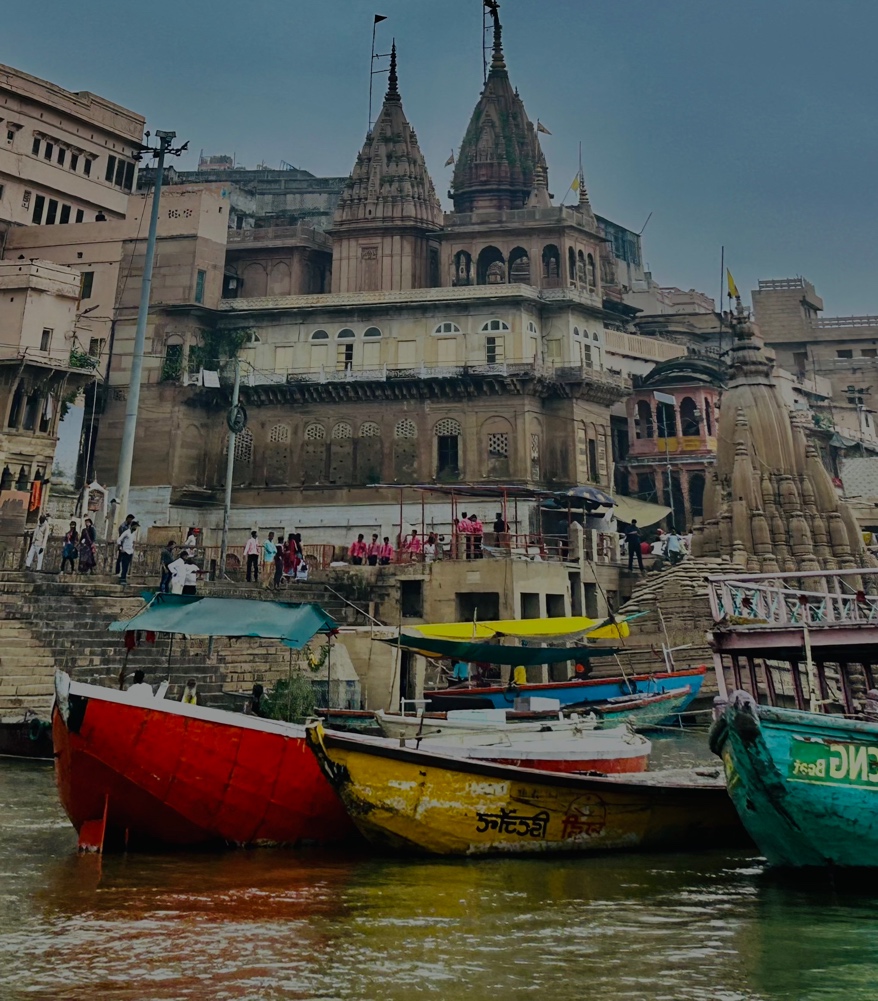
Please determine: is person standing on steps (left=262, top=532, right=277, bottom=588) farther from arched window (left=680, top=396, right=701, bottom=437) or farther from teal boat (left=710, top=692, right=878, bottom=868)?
arched window (left=680, top=396, right=701, bottom=437)

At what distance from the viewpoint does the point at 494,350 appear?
4312cm

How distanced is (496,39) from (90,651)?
5087cm

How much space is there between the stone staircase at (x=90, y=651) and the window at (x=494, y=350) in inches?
863

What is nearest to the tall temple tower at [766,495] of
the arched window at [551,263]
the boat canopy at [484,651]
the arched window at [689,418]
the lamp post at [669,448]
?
the boat canopy at [484,651]

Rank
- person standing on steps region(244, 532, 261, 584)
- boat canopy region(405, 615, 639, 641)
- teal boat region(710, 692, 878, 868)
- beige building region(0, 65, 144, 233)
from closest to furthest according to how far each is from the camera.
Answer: teal boat region(710, 692, 878, 868) < boat canopy region(405, 615, 639, 641) < person standing on steps region(244, 532, 261, 584) < beige building region(0, 65, 144, 233)

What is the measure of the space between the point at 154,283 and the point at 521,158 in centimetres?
2294

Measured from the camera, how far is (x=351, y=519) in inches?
1647

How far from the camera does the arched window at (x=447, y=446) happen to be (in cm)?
4256

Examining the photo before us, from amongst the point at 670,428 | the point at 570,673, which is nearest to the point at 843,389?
A: the point at 670,428

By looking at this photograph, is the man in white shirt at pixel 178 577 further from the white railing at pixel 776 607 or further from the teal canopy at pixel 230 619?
the white railing at pixel 776 607

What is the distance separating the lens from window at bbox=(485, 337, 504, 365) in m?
43.0

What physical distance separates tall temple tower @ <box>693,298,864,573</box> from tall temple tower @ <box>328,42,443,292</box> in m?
18.1

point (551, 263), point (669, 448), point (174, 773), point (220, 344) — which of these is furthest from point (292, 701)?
point (669, 448)

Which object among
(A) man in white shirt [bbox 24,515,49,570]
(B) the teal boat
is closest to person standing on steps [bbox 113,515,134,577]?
(A) man in white shirt [bbox 24,515,49,570]
